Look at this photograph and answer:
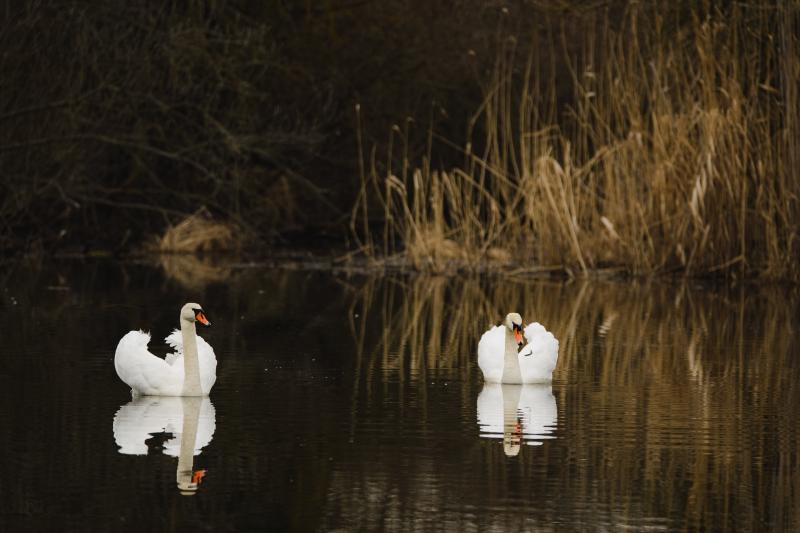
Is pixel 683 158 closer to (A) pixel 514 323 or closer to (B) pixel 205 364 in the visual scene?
(A) pixel 514 323

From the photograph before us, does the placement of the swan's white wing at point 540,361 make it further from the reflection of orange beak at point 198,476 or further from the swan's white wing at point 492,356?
the reflection of orange beak at point 198,476

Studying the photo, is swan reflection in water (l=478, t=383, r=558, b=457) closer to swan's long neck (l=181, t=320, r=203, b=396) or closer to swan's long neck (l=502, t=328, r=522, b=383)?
swan's long neck (l=502, t=328, r=522, b=383)

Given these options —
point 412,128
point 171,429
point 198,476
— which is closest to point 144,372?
point 171,429

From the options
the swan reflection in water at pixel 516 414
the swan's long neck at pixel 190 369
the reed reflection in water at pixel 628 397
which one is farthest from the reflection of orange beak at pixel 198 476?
the swan's long neck at pixel 190 369

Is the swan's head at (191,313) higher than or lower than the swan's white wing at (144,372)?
higher

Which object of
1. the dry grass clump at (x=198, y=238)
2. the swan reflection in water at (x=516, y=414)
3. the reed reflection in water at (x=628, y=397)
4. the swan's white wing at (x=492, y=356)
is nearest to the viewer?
the reed reflection in water at (x=628, y=397)

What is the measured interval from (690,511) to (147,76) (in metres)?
18.5

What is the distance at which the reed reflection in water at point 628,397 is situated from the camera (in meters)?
7.04

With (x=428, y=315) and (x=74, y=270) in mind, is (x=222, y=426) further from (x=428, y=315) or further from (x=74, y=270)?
(x=74, y=270)

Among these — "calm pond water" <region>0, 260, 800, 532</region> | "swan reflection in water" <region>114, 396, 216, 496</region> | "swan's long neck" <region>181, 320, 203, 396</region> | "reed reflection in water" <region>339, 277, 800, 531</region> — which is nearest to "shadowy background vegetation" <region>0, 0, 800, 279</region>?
"reed reflection in water" <region>339, 277, 800, 531</region>

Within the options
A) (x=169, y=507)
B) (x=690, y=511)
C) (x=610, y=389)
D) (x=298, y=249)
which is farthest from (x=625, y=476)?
(x=298, y=249)

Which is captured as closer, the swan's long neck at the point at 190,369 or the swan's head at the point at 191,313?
the swan's long neck at the point at 190,369

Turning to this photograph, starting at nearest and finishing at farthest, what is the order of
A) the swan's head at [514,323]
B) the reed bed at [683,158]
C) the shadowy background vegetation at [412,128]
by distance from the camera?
the swan's head at [514,323] < the reed bed at [683,158] < the shadowy background vegetation at [412,128]

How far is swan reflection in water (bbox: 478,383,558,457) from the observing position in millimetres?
8711
